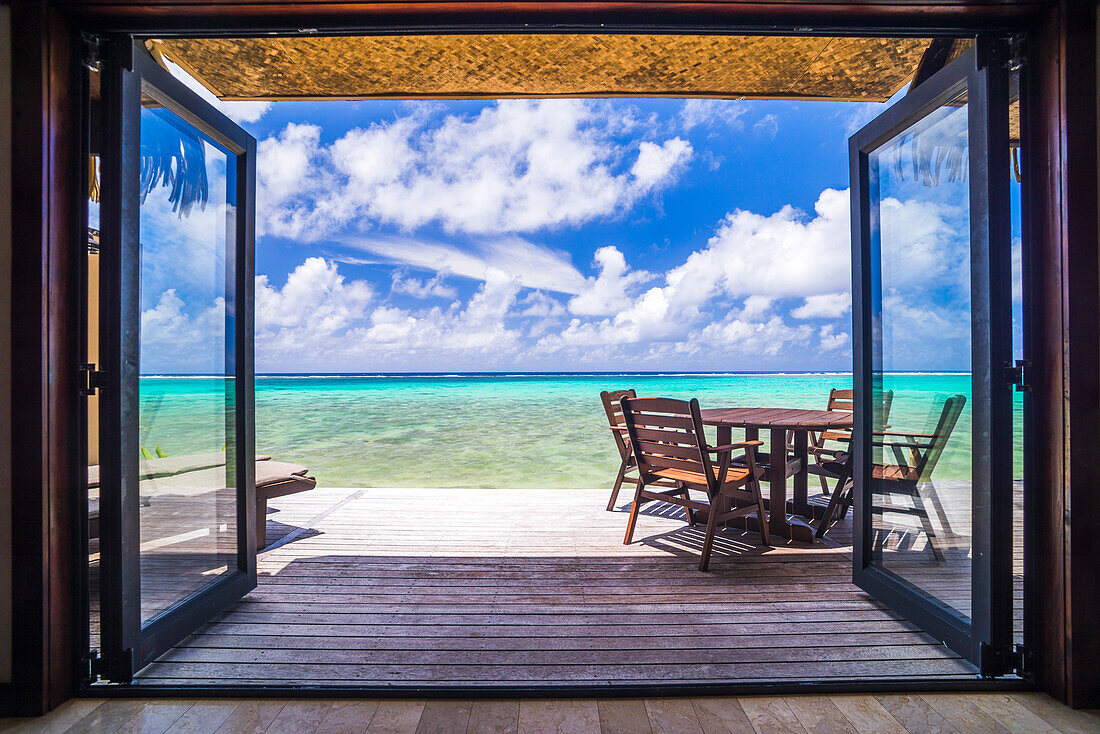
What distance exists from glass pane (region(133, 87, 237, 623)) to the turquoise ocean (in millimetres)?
13

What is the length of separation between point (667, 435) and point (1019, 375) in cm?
151

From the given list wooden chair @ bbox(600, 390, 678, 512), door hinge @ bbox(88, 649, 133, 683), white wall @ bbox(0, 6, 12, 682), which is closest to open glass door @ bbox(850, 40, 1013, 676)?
wooden chair @ bbox(600, 390, 678, 512)

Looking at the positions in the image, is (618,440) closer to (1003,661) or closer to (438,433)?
(1003,661)

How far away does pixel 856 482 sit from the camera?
2.38m

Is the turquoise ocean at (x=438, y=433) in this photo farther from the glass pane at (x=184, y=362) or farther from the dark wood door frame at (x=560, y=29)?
the dark wood door frame at (x=560, y=29)

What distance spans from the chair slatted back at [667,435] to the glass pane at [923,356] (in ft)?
2.66

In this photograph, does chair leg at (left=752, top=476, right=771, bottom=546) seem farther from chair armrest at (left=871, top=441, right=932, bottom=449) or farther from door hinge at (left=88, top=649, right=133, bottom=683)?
door hinge at (left=88, top=649, right=133, bottom=683)

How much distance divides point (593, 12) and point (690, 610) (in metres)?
2.40

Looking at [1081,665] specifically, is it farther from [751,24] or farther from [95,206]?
[95,206]

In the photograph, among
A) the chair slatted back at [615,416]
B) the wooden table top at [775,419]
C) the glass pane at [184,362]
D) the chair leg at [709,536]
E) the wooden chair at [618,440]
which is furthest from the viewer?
the chair slatted back at [615,416]

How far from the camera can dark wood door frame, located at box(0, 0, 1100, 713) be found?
5.00ft

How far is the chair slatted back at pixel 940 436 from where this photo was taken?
1892 millimetres

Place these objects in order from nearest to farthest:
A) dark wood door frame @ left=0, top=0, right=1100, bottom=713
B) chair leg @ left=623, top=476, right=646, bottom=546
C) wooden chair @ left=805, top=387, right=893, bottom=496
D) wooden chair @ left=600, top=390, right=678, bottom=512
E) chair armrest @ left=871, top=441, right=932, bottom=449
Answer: dark wood door frame @ left=0, top=0, right=1100, bottom=713
chair armrest @ left=871, top=441, right=932, bottom=449
wooden chair @ left=805, top=387, right=893, bottom=496
chair leg @ left=623, top=476, right=646, bottom=546
wooden chair @ left=600, top=390, right=678, bottom=512

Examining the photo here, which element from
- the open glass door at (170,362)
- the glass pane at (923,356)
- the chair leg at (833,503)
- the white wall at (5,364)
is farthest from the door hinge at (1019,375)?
the white wall at (5,364)
